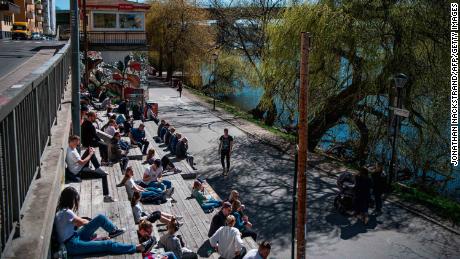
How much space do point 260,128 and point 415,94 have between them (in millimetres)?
Answer: 11843

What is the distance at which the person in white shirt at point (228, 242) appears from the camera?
9.16m

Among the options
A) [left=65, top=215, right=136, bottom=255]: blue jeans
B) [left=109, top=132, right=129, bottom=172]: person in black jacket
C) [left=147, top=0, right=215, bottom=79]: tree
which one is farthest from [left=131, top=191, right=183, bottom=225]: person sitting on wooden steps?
[left=147, top=0, right=215, bottom=79]: tree

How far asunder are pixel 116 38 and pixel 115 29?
2.29ft

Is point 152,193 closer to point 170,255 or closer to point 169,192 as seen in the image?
point 169,192

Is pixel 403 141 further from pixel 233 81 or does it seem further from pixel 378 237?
pixel 233 81

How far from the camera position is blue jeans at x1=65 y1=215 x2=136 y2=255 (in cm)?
735

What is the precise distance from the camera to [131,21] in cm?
3525

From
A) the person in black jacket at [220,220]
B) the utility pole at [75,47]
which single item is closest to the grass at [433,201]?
Result: the person in black jacket at [220,220]

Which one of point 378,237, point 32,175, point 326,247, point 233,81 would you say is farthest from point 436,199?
point 233,81

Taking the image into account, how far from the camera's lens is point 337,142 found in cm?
2198

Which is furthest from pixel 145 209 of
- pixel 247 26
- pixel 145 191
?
pixel 247 26

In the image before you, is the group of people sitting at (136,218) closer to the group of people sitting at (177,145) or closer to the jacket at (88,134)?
the jacket at (88,134)

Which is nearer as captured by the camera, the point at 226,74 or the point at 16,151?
the point at 16,151

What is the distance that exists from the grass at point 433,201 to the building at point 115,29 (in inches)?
903
